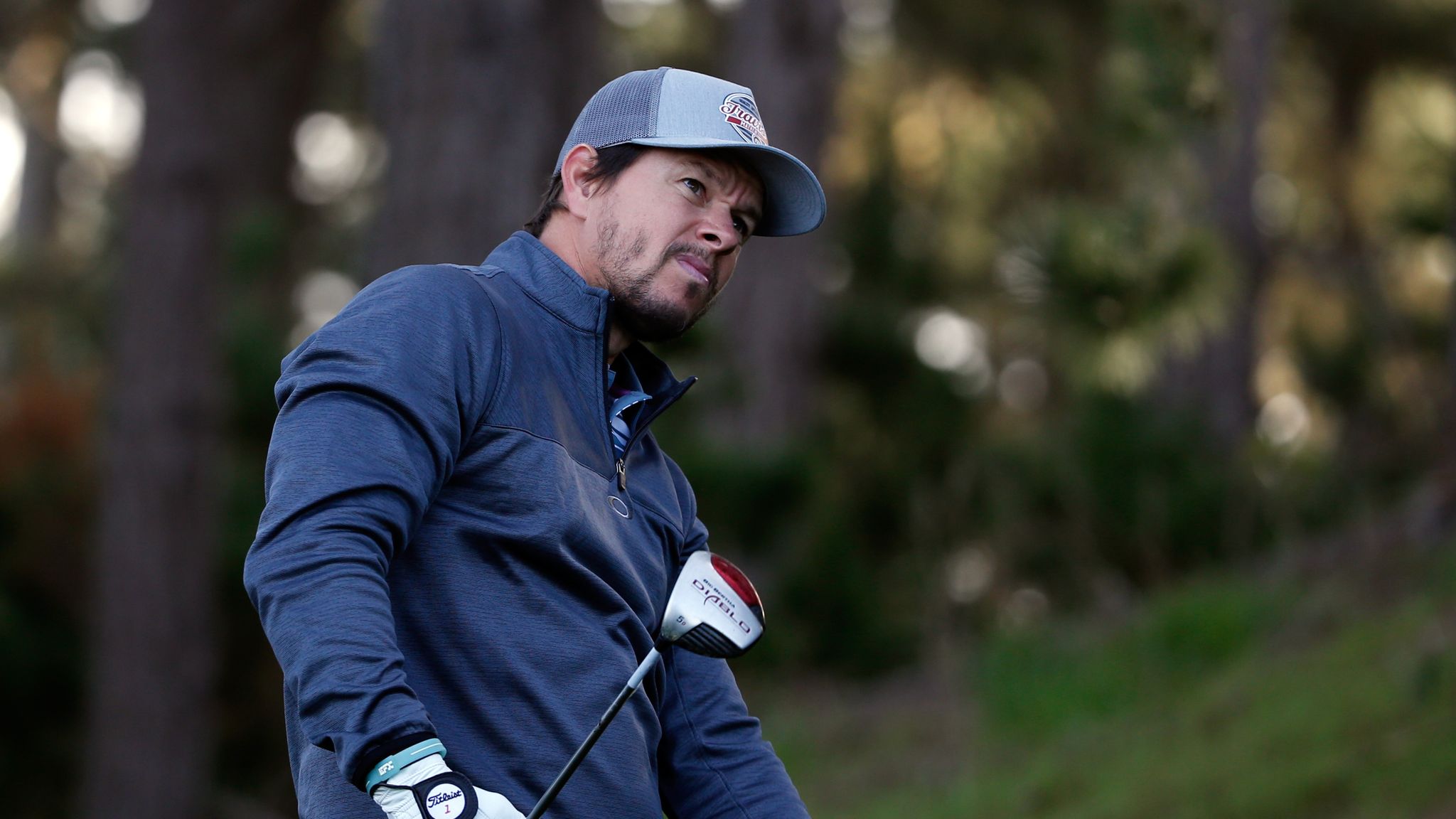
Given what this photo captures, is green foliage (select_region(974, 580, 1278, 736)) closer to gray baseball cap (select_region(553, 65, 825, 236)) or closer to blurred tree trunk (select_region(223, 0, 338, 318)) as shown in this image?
gray baseball cap (select_region(553, 65, 825, 236))

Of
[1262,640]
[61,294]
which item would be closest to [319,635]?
[1262,640]

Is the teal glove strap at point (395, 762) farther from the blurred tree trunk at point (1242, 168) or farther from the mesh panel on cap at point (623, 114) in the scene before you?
the blurred tree trunk at point (1242, 168)

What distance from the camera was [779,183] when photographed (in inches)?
123

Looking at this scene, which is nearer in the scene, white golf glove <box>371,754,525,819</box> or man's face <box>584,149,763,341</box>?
white golf glove <box>371,754,525,819</box>

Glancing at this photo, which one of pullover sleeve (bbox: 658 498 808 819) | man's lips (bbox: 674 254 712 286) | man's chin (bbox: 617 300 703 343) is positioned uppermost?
man's lips (bbox: 674 254 712 286)

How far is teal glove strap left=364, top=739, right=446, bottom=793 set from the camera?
88.4 inches

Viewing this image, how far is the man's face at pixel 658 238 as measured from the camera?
2.92m

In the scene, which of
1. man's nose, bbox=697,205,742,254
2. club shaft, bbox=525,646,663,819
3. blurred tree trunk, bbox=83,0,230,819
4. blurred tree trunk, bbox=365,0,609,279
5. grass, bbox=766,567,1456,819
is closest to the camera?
club shaft, bbox=525,646,663,819

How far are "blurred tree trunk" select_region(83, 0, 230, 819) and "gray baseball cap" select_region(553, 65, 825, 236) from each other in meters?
8.02

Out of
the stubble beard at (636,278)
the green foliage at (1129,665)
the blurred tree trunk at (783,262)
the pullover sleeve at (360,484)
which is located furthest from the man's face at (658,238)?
the blurred tree trunk at (783,262)

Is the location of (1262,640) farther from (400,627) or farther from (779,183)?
(400,627)

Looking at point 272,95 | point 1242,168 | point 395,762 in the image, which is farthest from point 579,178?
point 272,95

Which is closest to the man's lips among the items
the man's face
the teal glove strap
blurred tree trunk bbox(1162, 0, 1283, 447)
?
the man's face

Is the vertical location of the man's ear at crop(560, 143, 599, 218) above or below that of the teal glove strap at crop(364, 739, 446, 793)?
above
